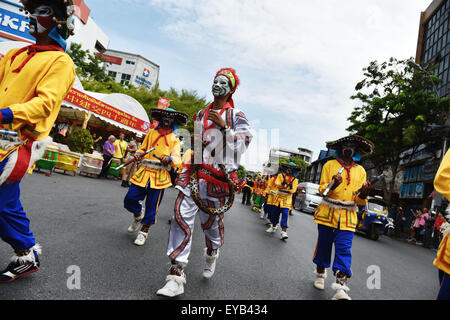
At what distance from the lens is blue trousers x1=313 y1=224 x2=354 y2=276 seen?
3.66 metres

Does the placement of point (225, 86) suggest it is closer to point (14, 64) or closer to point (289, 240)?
point (14, 64)

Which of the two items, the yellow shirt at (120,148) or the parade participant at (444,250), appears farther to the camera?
the yellow shirt at (120,148)

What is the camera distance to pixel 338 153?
4.46m

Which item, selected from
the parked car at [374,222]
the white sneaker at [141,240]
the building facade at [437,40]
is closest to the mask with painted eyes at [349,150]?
the white sneaker at [141,240]

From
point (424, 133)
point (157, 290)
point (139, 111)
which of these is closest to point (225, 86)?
point (157, 290)

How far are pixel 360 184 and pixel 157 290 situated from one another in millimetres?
2858

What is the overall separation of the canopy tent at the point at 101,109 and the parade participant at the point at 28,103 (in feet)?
39.5

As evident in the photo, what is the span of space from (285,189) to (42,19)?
6.53m

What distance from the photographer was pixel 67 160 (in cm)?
1139

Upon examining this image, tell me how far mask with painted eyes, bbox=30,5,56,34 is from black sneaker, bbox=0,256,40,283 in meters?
1.87

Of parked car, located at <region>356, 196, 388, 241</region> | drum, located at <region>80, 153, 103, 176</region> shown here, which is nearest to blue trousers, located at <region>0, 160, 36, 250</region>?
drum, located at <region>80, 153, 103, 176</region>

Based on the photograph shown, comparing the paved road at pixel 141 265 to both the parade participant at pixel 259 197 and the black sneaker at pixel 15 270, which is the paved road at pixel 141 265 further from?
the parade participant at pixel 259 197

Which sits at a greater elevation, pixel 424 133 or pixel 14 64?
pixel 424 133

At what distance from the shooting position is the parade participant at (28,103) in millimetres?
2198
